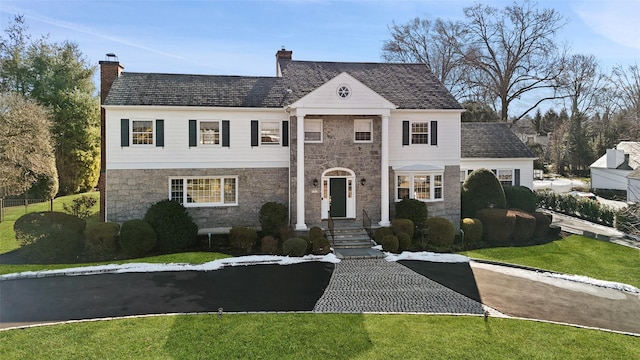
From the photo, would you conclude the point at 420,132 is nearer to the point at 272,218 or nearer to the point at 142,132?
the point at 272,218

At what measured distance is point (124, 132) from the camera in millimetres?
19156

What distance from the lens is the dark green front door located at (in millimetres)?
20891

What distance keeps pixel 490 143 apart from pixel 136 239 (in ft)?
77.8

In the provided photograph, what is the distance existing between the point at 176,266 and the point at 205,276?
1.67m

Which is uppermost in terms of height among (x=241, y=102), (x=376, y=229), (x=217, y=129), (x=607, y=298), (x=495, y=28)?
(x=495, y=28)

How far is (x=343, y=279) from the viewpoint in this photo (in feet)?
47.0

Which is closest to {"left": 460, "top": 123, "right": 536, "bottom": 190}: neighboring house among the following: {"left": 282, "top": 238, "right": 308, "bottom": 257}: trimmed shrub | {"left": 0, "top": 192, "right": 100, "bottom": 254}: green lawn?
{"left": 282, "top": 238, "right": 308, "bottom": 257}: trimmed shrub

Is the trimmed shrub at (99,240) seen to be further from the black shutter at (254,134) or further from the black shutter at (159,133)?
the black shutter at (254,134)

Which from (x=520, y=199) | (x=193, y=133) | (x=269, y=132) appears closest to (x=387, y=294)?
(x=269, y=132)

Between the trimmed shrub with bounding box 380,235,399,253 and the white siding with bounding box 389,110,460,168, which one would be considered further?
the white siding with bounding box 389,110,460,168

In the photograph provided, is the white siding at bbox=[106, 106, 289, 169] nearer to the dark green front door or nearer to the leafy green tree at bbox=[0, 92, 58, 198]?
the dark green front door

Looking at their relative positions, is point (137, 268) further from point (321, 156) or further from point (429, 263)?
point (429, 263)

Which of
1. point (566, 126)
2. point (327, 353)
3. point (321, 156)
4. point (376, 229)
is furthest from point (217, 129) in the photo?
point (566, 126)

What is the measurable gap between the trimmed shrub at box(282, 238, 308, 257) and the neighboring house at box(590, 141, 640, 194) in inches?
1261
